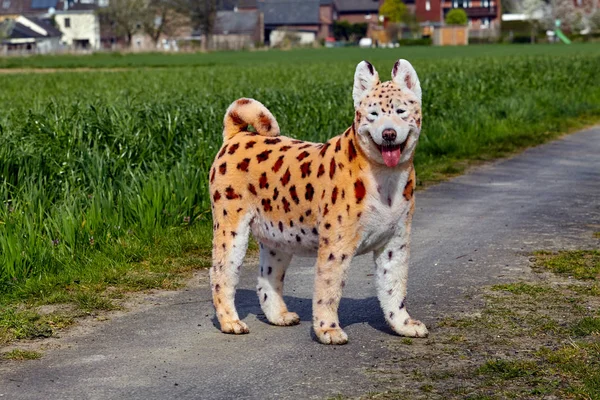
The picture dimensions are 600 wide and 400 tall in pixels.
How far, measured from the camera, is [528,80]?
90.3 ft

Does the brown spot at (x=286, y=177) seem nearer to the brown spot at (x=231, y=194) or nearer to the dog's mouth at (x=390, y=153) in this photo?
the brown spot at (x=231, y=194)

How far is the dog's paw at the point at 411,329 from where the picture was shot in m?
6.59

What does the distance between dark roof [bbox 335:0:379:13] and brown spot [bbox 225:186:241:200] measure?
15974cm

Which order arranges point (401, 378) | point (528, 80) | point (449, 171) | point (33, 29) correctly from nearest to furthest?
1. point (401, 378)
2. point (449, 171)
3. point (528, 80)
4. point (33, 29)

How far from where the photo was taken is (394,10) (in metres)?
150

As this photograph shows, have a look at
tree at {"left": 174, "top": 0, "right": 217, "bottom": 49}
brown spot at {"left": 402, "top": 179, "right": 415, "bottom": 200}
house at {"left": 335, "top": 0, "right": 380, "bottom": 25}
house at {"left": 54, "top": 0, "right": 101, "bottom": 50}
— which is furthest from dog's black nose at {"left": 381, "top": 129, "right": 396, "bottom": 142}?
house at {"left": 335, "top": 0, "right": 380, "bottom": 25}

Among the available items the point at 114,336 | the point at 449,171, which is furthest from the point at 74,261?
the point at 449,171

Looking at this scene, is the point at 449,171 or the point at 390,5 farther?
the point at 390,5

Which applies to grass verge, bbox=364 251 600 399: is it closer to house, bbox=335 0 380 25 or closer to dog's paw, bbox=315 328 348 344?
dog's paw, bbox=315 328 348 344

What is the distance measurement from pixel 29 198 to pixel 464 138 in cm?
912

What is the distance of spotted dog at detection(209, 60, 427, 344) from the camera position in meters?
6.20

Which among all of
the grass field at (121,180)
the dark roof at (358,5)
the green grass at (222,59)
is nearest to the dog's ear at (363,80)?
the grass field at (121,180)

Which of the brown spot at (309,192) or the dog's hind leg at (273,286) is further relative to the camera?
the dog's hind leg at (273,286)

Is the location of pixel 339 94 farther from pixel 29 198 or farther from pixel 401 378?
pixel 401 378
